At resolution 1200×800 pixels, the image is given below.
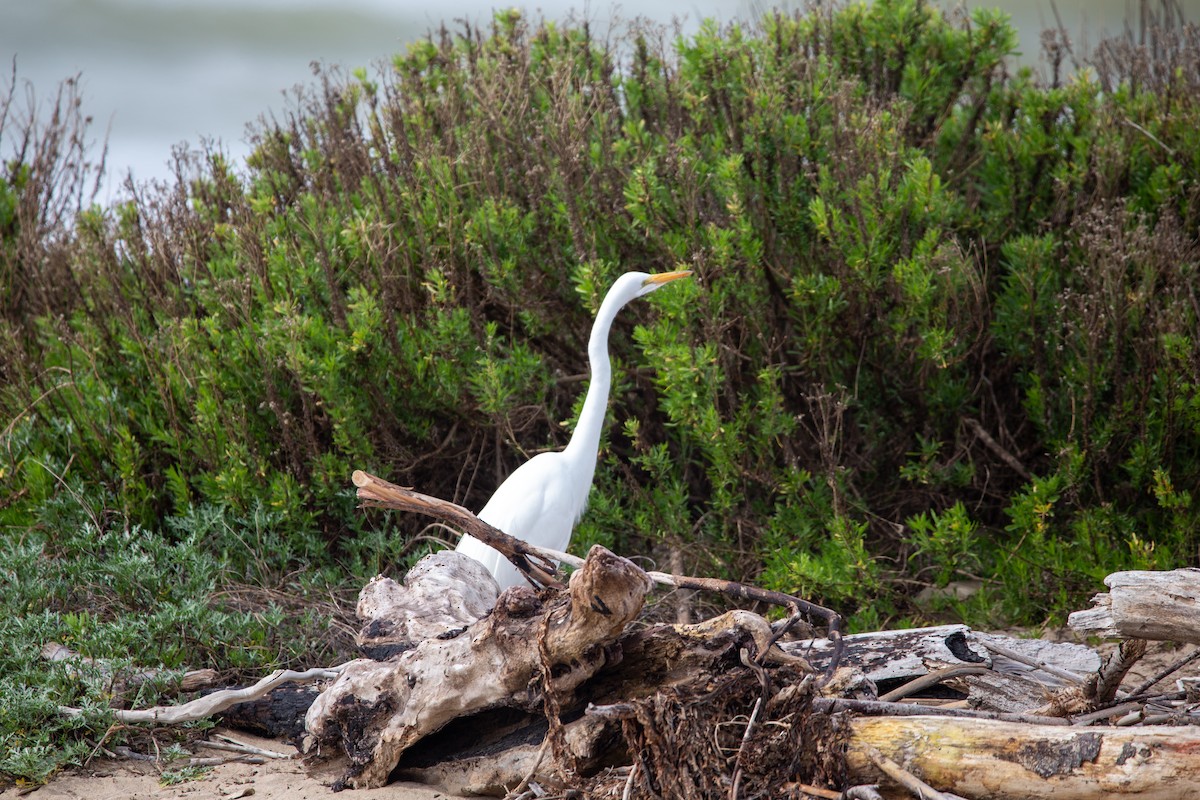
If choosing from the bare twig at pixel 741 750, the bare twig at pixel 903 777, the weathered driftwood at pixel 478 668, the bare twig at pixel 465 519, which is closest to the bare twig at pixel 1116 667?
the bare twig at pixel 903 777

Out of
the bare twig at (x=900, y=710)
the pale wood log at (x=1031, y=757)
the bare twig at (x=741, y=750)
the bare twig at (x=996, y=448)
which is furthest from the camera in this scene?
the bare twig at (x=996, y=448)

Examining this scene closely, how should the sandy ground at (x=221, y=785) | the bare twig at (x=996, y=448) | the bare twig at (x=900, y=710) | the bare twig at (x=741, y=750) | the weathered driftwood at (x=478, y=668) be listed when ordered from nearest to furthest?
the bare twig at (x=741, y=750) < the weathered driftwood at (x=478, y=668) < the bare twig at (x=900, y=710) < the sandy ground at (x=221, y=785) < the bare twig at (x=996, y=448)

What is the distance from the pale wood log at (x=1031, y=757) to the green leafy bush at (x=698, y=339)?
1.92m

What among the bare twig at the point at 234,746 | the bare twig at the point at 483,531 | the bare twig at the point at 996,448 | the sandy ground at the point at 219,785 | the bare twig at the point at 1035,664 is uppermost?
the bare twig at the point at 483,531

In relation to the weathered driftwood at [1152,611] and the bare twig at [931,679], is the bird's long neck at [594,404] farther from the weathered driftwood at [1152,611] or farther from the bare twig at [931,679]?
the weathered driftwood at [1152,611]

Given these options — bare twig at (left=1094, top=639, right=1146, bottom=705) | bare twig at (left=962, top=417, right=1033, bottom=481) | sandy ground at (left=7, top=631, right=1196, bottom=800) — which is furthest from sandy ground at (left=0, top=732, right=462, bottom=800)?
bare twig at (left=962, top=417, right=1033, bottom=481)

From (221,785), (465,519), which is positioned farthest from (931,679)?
(221,785)

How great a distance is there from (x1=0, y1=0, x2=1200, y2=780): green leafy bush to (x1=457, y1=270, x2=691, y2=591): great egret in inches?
12.2

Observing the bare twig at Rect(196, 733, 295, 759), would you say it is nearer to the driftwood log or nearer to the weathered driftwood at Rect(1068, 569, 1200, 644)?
the driftwood log

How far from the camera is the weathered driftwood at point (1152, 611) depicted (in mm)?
2416

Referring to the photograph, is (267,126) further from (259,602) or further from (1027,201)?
(1027,201)

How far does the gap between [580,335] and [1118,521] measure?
2.81 metres

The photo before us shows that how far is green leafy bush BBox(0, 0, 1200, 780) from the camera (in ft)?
14.9

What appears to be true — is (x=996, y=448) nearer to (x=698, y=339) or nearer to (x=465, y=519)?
(x=698, y=339)
